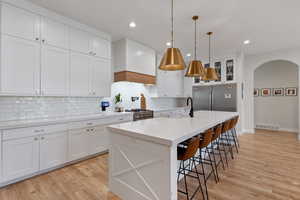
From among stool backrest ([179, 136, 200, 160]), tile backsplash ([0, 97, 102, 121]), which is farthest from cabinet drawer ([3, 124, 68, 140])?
stool backrest ([179, 136, 200, 160])

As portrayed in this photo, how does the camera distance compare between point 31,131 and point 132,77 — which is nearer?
point 31,131

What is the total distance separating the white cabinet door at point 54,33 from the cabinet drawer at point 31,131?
1479 millimetres

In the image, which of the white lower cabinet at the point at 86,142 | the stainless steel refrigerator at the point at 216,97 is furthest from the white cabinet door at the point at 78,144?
the stainless steel refrigerator at the point at 216,97

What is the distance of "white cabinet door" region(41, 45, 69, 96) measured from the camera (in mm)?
2648

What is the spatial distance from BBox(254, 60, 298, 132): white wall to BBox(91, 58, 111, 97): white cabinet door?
6020mm

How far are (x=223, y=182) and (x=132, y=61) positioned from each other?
10.7ft

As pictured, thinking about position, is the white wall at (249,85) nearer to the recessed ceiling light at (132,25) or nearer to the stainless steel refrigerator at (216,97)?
the stainless steel refrigerator at (216,97)

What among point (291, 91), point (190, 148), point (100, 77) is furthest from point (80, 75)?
point (291, 91)

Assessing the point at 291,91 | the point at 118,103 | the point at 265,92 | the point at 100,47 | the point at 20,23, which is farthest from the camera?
the point at 265,92

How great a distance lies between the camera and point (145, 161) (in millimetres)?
1618

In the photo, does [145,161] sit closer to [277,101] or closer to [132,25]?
[132,25]

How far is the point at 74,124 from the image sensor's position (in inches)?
110

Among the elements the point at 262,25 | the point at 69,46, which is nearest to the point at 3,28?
the point at 69,46

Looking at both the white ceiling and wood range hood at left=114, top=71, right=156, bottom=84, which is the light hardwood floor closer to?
wood range hood at left=114, top=71, right=156, bottom=84
